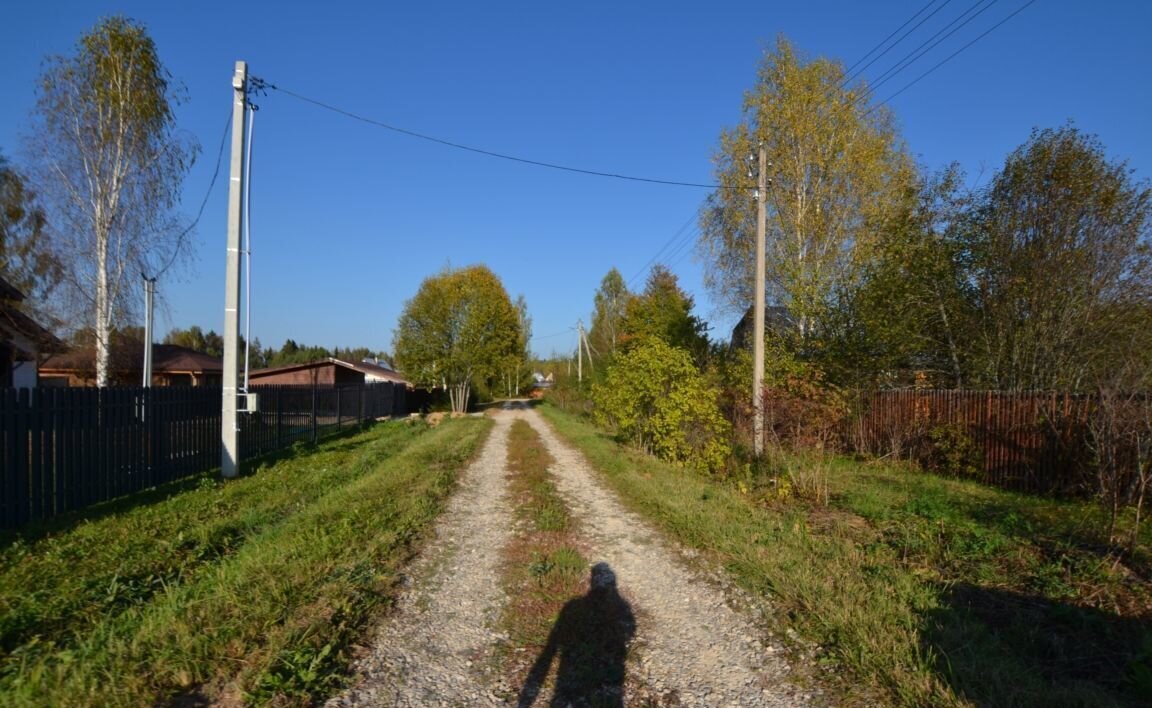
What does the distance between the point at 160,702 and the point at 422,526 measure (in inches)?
168

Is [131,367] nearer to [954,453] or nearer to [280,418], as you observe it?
[280,418]

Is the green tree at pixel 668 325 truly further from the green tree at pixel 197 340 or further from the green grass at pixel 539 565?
the green tree at pixel 197 340

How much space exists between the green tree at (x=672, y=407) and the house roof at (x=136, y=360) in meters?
25.0

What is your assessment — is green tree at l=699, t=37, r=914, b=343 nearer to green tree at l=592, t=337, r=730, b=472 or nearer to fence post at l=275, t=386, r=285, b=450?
green tree at l=592, t=337, r=730, b=472

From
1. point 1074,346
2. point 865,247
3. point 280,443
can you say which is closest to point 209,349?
point 280,443

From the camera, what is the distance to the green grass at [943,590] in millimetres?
3648

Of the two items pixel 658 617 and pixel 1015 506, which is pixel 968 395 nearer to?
pixel 1015 506

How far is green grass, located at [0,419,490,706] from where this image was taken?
3.40 metres

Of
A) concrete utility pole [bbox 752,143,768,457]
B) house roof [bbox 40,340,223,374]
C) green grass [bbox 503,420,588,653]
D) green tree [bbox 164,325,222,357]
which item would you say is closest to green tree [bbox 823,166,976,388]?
concrete utility pole [bbox 752,143,768,457]

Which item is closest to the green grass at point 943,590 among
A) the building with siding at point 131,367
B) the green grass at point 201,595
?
the green grass at point 201,595

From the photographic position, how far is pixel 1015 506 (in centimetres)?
912

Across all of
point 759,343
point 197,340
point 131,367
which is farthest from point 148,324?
point 197,340

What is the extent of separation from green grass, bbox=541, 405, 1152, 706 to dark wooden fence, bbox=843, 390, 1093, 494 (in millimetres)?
1726

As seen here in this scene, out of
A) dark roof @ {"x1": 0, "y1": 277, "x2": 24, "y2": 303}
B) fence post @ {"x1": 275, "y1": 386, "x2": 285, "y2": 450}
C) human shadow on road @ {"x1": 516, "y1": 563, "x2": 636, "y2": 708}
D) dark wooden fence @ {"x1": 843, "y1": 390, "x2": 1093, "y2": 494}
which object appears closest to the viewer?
human shadow on road @ {"x1": 516, "y1": 563, "x2": 636, "y2": 708}
